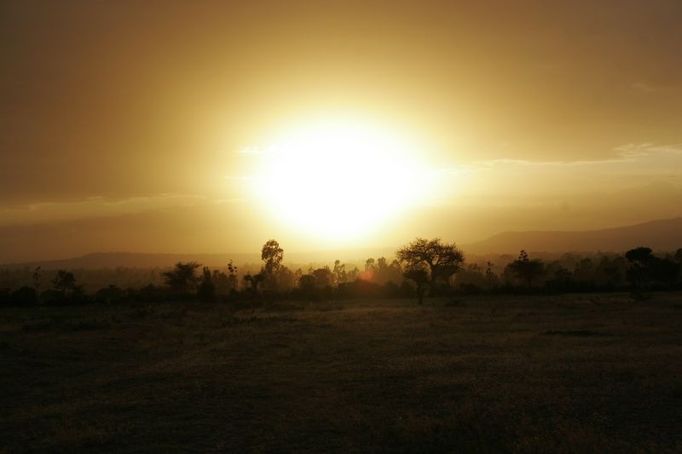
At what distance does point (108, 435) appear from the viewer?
14094mm

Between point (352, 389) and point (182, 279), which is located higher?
point (182, 279)

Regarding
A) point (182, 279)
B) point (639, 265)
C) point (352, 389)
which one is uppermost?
point (182, 279)

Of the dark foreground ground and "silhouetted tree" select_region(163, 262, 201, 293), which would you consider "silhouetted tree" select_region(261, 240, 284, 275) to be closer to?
"silhouetted tree" select_region(163, 262, 201, 293)

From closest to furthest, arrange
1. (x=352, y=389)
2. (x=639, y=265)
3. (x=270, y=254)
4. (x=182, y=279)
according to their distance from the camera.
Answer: (x=352, y=389)
(x=639, y=265)
(x=182, y=279)
(x=270, y=254)

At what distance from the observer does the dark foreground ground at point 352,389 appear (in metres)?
13.5

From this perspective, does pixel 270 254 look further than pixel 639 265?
Yes

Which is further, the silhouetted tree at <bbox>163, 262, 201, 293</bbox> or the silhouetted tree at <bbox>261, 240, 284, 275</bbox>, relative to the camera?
the silhouetted tree at <bbox>261, 240, 284, 275</bbox>

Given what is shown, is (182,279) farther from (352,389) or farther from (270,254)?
(352,389)

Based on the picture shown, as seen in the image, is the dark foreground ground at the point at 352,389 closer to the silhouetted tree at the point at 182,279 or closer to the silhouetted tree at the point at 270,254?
the silhouetted tree at the point at 182,279

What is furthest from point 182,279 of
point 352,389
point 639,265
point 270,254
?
point 352,389

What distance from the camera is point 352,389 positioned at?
62.3ft

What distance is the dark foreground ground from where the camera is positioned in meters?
13.5

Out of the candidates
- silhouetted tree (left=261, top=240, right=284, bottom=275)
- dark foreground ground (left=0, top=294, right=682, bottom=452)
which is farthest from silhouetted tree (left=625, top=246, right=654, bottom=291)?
silhouetted tree (left=261, top=240, right=284, bottom=275)

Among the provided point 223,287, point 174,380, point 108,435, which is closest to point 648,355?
point 174,380
